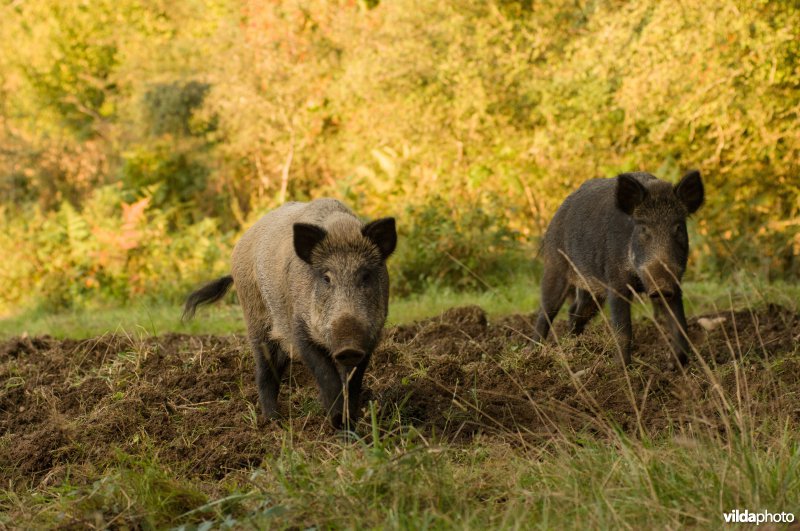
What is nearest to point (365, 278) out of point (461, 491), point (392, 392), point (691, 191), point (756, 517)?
point (392, 392)

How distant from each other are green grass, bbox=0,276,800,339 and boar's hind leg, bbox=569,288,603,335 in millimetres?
1322

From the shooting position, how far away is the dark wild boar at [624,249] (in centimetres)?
627

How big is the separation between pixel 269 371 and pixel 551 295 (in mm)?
2717

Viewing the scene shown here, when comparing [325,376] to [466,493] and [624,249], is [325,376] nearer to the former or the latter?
[466,493]

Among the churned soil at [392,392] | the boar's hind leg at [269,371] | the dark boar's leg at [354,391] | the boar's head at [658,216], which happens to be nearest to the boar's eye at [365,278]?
the dark boar's leg at [354,391]

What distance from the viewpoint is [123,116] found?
20172 millimetres

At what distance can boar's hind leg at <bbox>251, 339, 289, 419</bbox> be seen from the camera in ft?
18.9

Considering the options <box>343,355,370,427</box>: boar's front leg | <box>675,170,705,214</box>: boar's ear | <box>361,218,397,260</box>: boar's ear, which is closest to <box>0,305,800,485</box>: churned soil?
<box>343,355,370,427</box>: boar's front leg

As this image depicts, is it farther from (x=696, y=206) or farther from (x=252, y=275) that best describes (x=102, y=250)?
(x=696, y=206)

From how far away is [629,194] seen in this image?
6.43m

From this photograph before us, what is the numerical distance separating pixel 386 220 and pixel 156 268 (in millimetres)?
9035

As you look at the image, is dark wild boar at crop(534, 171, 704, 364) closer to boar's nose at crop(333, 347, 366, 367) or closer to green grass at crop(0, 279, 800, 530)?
boar's nose at crop(333, 347, 366, 367)

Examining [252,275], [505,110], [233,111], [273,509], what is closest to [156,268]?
[233,111]

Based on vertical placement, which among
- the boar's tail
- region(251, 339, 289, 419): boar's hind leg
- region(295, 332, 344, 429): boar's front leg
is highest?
the boar's tail
